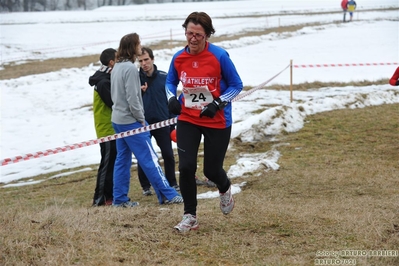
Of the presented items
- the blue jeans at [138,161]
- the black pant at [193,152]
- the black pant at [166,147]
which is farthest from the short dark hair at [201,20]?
the black pant at [166,147]

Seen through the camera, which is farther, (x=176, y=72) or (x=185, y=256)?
(x=176, y=72)

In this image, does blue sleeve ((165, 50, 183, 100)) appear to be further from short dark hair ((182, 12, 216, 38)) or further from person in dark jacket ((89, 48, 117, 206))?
person in dark jacket ((89, 48, 117, 206))

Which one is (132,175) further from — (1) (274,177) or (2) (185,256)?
(2) (185,256)

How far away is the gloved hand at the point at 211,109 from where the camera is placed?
5031 mm

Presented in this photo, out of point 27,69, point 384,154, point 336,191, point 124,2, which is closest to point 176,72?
point 336,191

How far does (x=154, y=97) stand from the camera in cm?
791

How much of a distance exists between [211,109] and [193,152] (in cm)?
46

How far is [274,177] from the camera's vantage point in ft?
28.0

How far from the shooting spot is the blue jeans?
7105 mm

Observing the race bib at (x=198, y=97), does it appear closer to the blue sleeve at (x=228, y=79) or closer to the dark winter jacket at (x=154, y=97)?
the blue sleeve at (x=228, y=79)

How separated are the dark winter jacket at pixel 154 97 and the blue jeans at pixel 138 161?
0.67 metres

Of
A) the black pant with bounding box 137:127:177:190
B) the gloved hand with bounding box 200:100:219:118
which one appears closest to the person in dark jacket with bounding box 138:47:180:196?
the black pant with bounding box 137:127:177:190

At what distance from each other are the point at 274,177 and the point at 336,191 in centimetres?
128

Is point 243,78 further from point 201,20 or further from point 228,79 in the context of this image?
point 201,20
